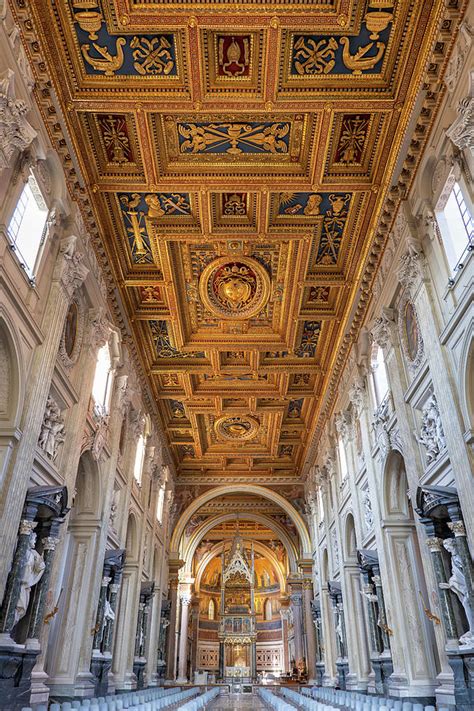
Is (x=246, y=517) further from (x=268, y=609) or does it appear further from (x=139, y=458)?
(x=268, y=609)

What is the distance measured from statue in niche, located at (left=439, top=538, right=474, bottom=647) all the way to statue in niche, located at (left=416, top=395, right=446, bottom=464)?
1755 mm

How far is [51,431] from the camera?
11.0 meters

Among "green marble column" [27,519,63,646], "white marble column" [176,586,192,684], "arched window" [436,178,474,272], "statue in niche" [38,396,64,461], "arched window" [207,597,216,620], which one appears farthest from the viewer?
"arched window" [207,597,216,620]

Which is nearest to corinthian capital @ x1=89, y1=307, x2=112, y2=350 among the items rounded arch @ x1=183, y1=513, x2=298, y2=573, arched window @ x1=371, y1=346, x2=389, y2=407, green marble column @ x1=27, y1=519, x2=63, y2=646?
green marble column @ x1=27, y1=519, x2=63, y2=646

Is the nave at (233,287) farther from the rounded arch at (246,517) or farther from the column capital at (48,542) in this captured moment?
the rounded arch at (246,517)

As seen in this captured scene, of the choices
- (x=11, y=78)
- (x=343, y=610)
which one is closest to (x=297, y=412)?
(x=343, y=610)

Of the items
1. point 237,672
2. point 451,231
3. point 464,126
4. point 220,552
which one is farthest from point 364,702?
point 220,552

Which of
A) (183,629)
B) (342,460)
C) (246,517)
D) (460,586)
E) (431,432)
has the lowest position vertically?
(460,586)

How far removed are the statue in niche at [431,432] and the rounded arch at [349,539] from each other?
27.7 ft

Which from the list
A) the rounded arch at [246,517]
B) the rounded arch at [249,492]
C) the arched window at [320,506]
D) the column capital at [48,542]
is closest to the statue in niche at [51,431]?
the column capital at [48,542]

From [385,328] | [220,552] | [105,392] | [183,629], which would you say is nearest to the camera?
[385,328]

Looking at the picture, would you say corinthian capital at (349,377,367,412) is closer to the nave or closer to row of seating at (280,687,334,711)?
the nave

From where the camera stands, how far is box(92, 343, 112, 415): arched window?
14.3 m

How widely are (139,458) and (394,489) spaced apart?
984 cm
